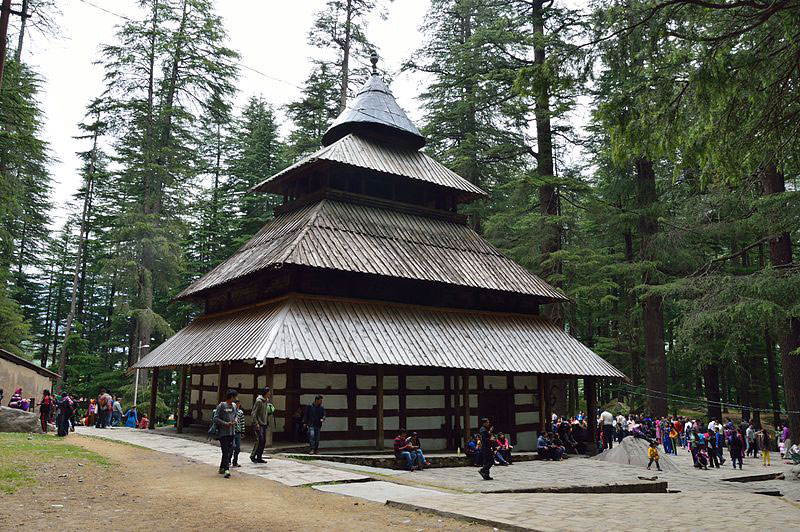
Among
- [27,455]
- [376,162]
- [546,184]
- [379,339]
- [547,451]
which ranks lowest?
[547,451]

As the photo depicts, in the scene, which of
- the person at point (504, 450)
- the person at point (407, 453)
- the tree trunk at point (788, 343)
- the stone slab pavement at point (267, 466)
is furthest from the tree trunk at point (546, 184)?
the stone slab pavement at point (267, 466)

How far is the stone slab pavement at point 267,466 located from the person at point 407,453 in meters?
3.18

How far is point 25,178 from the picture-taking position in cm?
3938

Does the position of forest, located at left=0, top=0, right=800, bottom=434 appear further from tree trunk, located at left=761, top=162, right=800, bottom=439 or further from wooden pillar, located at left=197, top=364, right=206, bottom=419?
wooden pillar, located at left=197, top=364, right=206, bottom=419

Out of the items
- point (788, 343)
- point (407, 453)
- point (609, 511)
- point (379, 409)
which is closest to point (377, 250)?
point (379, 409)

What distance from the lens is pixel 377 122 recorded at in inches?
979

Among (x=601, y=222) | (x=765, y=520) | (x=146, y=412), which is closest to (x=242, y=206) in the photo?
(x=146, y=412)

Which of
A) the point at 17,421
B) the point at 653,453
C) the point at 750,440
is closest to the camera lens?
the point at 17,421

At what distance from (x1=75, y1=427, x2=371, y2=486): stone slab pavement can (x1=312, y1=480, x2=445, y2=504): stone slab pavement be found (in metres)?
0.48

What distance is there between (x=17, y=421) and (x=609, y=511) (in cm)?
1837

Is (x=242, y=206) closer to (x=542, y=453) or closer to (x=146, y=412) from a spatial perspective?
(x=146, y=412)

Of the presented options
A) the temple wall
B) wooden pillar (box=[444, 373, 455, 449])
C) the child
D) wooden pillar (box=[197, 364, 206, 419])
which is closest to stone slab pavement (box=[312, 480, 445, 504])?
the temple wall

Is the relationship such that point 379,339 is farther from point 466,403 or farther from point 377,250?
point 466,403

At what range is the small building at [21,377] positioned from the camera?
85.5 ft
